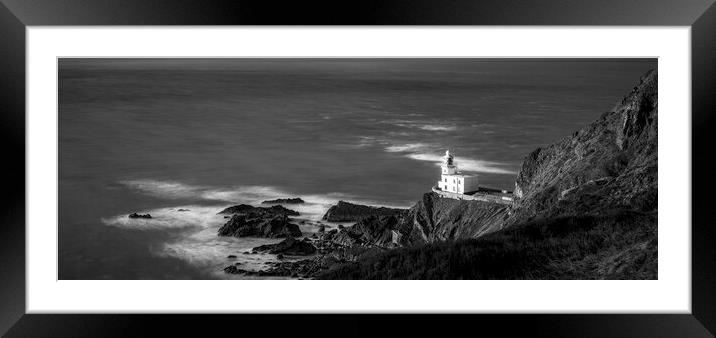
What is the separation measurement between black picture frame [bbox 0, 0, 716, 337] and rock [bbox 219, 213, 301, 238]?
370cm

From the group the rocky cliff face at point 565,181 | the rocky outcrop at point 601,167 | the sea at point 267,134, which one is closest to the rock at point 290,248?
the sea at point 267,134

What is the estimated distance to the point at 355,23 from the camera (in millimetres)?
5633

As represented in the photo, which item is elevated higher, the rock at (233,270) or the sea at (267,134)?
the sea at (267,134)

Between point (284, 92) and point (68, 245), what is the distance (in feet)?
11.2

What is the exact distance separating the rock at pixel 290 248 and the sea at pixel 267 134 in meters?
0.09

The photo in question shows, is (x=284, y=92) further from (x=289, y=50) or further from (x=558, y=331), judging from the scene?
(x=558, y=331)

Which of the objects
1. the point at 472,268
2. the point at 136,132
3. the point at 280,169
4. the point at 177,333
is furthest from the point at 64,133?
the point at 472,268

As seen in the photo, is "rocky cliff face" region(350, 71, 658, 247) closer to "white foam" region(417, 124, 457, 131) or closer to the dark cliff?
the dark cliff

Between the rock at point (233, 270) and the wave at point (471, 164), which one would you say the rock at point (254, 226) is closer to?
the rock at point (233, 270)

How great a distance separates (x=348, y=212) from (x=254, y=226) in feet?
4.72

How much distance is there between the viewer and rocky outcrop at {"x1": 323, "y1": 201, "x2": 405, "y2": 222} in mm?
10461

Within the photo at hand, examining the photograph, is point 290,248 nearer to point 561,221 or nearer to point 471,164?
point 471,164

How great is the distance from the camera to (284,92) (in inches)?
415

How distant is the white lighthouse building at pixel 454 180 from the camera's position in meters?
10.8
